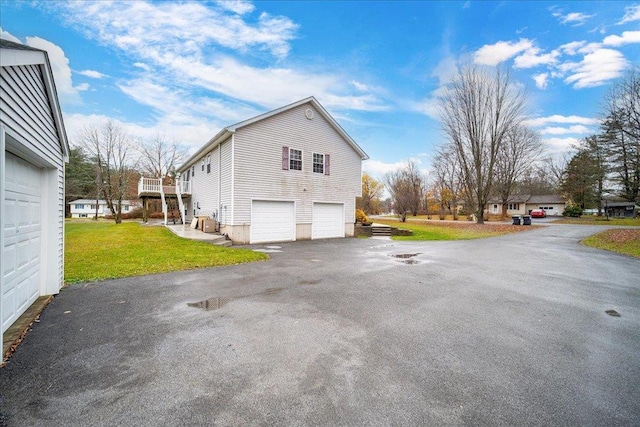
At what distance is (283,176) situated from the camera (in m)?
14.3

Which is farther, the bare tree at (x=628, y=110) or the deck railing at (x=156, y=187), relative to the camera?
the deck railing at (x=156, y=187)

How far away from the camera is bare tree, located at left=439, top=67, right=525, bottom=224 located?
80.1ft

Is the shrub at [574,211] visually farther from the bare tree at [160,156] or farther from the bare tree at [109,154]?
the bare tree at [109,154]

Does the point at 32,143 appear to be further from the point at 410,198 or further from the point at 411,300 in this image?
the point at 410,198

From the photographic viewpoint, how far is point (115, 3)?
902 centimetres

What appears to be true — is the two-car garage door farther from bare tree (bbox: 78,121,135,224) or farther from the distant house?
bare tree (bbox: 78,121,135,224)

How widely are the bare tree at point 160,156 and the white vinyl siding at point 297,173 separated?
2506 cm

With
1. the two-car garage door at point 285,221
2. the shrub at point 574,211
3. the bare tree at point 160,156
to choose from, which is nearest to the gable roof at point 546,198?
the shrub at point 574,211

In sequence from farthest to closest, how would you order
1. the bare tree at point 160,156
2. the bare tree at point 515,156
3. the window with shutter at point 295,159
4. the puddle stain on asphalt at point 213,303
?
the bare tree at point 160,156, the bare tree at point 515,156, the window with shutter at point 295,159, the puddle stain on asphalt at point 213,303

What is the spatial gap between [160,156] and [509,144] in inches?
1644

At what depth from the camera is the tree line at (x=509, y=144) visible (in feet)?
58.4

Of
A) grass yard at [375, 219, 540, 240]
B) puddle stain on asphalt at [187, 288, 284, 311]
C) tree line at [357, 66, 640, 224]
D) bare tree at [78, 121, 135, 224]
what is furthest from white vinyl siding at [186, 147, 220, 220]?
tree line at [357, 66, 640, 224]

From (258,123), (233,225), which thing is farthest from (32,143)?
(258,123)

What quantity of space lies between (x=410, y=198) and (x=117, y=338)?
33323mm
